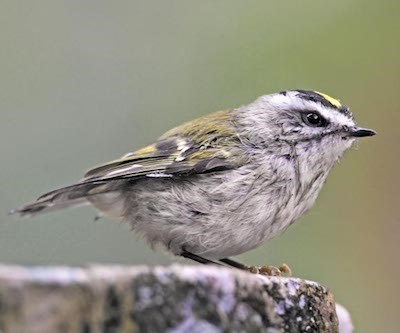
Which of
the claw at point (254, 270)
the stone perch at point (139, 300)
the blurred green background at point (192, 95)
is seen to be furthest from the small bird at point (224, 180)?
the stone perch at point (139, 300)

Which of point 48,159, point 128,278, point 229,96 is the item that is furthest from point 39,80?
point 128,278

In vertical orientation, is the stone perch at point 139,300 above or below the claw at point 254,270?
above

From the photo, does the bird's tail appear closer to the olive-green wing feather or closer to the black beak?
the olive-green wing feather

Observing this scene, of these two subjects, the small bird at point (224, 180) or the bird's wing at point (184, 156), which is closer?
the small bird at point (224, 180)

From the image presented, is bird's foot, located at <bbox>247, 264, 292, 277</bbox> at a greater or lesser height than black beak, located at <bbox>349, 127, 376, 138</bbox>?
lesser

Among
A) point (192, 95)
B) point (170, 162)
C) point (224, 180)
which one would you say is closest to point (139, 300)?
point (224, 180)

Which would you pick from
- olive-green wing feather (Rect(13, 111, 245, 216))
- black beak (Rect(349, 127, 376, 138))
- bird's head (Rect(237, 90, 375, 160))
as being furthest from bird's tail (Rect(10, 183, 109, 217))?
black beak (Rect(349, 127, 376, 138))

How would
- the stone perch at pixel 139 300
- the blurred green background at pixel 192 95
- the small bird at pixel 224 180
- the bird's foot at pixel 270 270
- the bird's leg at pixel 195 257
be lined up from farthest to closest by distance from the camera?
the blurred green background at pixel 192 95
the bird's leg at pixel 195 257
the small bird at pixel 224 180
the bird's foot at pixel 270 270
the stone perch at pixel 139 300

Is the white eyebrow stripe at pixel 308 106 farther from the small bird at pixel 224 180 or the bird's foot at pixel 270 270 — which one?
the bird's foot at pixel 270 270

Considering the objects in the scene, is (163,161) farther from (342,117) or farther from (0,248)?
(0,248)
